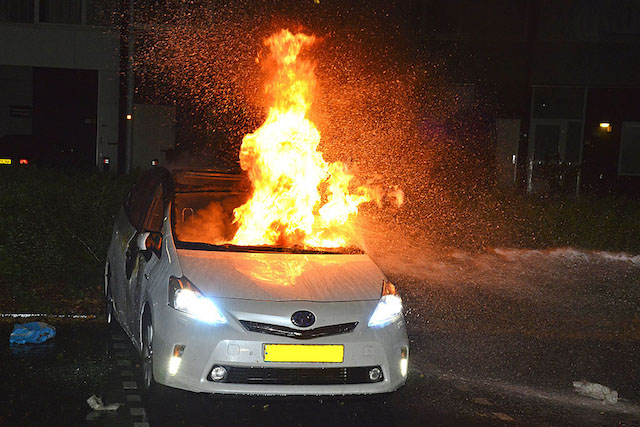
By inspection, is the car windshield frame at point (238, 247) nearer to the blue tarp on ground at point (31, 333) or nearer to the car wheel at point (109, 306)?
the car wheel at point (109, 306)

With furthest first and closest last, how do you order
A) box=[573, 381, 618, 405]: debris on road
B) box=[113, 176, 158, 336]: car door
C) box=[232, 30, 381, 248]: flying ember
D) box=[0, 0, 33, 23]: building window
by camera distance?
box=[0, 0, 33, 23]: building window
box=[232, 30, 381, 248]: flying ember
box=[113, 176, 158, 336]: car door
box=[573, 381, 618, 405]: debris on road

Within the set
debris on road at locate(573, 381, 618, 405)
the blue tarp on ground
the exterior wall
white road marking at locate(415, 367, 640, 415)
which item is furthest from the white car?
the exterior wall

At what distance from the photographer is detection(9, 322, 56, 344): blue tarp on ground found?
774 cm

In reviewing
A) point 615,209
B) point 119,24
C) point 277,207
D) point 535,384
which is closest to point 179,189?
point 277,207

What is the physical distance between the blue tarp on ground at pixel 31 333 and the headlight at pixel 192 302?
242 centimetres

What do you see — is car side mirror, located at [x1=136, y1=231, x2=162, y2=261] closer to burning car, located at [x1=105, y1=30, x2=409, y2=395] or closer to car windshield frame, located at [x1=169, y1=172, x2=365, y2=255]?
burning car, located at [x1=105, y1=30, x2=409, y2=395]

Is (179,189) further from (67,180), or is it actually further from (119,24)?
(119,24)

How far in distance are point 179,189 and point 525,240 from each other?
Answer: 672 cm

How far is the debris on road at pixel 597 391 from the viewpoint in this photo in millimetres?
6848

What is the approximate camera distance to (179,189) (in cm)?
739

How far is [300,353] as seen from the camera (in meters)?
5.66

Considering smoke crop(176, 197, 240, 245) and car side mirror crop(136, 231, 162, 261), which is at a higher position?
smoke crop(176, 197, 240, 245)

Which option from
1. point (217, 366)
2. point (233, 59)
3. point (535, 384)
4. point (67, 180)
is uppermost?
point (233, 59)

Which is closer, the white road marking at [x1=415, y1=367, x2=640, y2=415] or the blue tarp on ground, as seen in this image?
the white road marking at [x1=415, y1=367, x2=640, y2=415]
